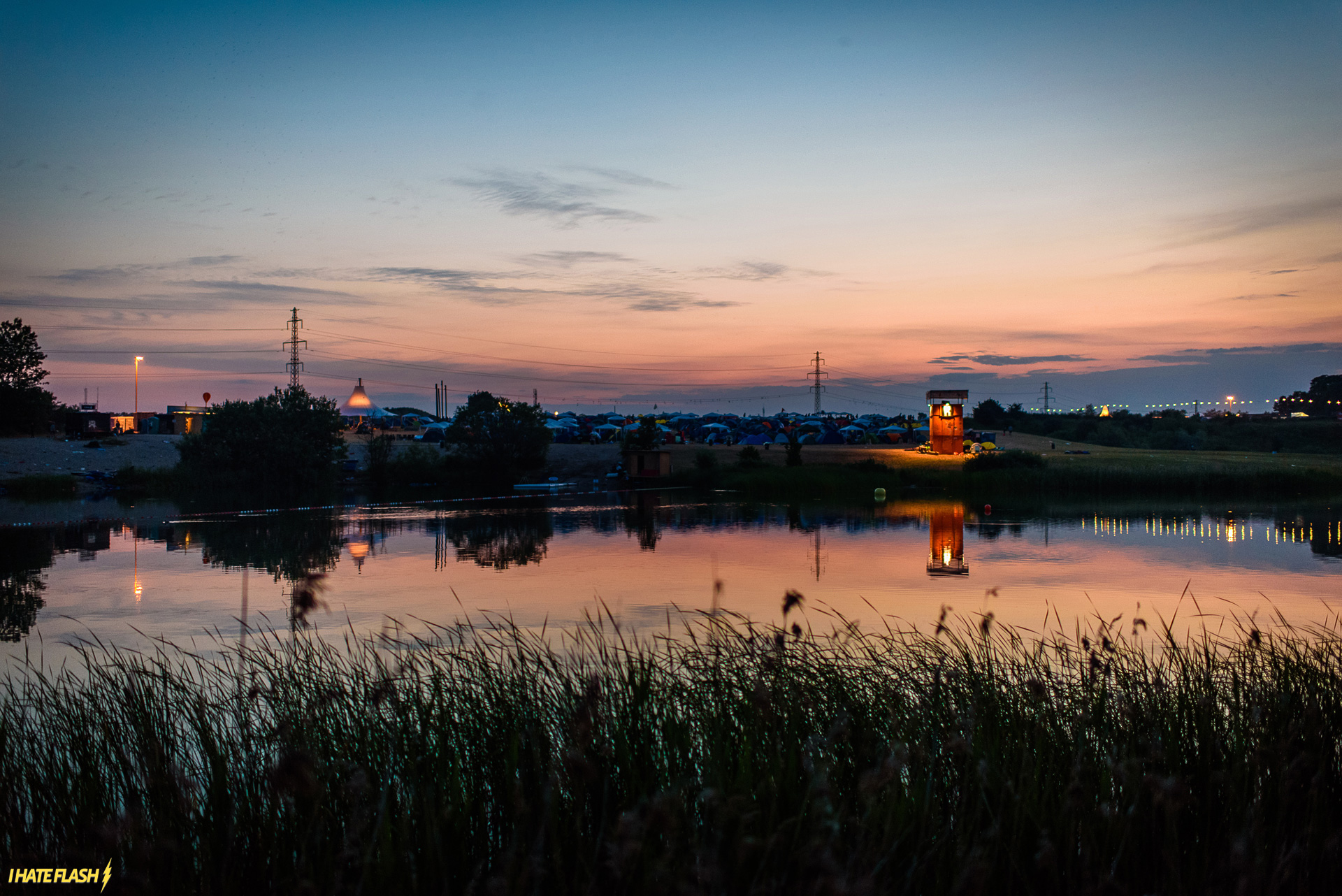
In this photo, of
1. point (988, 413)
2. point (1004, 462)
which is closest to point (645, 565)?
point (1004, 462)

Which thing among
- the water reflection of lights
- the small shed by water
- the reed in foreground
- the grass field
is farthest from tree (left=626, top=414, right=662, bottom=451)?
the reed in foreground

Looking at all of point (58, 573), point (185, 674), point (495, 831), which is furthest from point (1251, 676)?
point (58, 573)

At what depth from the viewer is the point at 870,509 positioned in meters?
34.6

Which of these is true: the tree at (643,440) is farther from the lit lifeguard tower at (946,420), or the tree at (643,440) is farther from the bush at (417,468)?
the lit lifeguard tower at (946,420)

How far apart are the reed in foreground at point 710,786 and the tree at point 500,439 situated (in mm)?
42887

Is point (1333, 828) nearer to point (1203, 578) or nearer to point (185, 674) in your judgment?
point (185, 674)

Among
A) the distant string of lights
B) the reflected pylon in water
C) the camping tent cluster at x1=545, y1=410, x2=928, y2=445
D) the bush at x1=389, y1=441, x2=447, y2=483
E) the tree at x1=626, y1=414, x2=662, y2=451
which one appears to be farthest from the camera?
the camping tent cluster at x1=545, y1=410, x2=928, y2=445

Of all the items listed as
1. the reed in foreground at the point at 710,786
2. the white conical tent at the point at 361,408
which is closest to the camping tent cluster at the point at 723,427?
the white conical tent at the point at 361,408

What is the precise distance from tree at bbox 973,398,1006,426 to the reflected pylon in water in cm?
5132

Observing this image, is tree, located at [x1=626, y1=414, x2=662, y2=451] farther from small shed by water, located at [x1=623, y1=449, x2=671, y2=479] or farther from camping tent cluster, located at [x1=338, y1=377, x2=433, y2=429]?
camping tent cluster, located at [x1=338, y1=377, x2=433, y2=429]

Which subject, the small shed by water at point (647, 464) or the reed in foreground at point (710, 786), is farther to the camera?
the small shed by water at point (647, 464)

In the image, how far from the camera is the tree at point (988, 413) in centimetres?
8469

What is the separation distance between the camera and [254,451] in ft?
147

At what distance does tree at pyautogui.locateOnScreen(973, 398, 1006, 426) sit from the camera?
8469 cm
